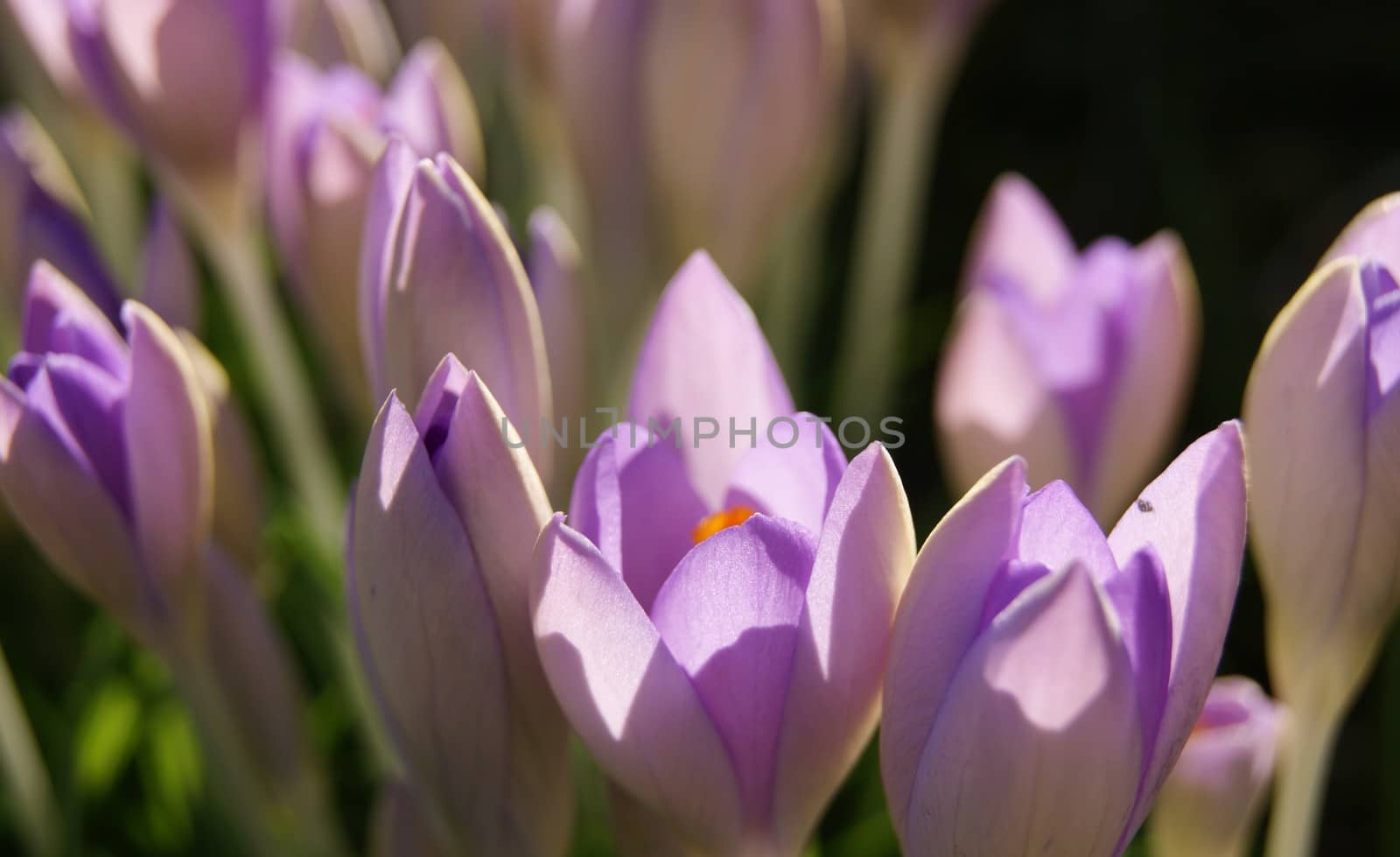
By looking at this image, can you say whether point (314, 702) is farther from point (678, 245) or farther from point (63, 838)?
point (678, 245)

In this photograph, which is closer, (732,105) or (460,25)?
(732,105)

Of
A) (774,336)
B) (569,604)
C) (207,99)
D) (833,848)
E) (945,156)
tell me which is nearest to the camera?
(569,604)

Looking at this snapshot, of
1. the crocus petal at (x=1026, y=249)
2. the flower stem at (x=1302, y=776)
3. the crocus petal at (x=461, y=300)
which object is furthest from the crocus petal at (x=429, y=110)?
the flower stem at (x=1302, y=776)

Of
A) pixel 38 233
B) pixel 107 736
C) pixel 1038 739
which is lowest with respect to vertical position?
pixel 107 736

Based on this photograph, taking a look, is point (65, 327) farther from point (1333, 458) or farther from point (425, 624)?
point (1333, 458)

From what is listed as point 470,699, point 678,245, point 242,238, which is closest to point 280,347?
point 242,238

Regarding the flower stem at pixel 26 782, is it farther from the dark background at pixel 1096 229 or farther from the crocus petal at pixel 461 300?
the crocus petal at pixel 461 300

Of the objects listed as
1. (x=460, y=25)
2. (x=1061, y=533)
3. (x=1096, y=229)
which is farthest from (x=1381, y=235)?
(x=1096, y=229)

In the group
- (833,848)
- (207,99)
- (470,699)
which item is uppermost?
(207,99)

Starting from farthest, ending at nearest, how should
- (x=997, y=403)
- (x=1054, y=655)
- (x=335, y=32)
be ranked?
(x=335, y=32), (x=997, y=403), (x=1054, y=655)
